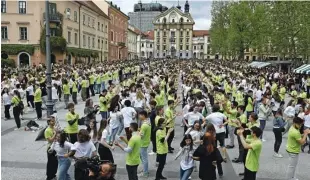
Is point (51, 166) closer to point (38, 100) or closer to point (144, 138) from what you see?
point (144, 138)

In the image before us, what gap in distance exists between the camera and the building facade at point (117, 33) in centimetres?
7575

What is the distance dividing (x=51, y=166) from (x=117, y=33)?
7453cm

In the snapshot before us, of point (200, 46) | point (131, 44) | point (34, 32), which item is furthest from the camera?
point (200, 46)

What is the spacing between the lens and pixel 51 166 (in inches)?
348

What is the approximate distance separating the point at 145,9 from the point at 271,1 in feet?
422

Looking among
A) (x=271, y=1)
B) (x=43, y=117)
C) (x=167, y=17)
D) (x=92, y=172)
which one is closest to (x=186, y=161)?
(x=92, y=172)

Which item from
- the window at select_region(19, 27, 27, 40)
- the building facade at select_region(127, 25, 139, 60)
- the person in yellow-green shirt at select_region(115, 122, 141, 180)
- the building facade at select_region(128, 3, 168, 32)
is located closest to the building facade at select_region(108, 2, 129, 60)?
the building facade at select_region(127, 25, 139, 60)

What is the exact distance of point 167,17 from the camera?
141m

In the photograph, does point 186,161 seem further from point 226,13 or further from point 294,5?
point 226,13

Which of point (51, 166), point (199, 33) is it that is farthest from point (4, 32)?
point (199, 33)

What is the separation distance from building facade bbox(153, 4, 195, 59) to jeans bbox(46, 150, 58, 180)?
13210 cm

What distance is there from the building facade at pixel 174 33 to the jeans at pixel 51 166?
132099mm

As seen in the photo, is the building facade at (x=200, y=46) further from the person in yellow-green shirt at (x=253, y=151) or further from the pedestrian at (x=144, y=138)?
the person in yellow-green shirt at (x=253, y=151)

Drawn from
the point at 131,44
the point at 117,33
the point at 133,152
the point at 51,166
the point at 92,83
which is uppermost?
the point at 117,33
